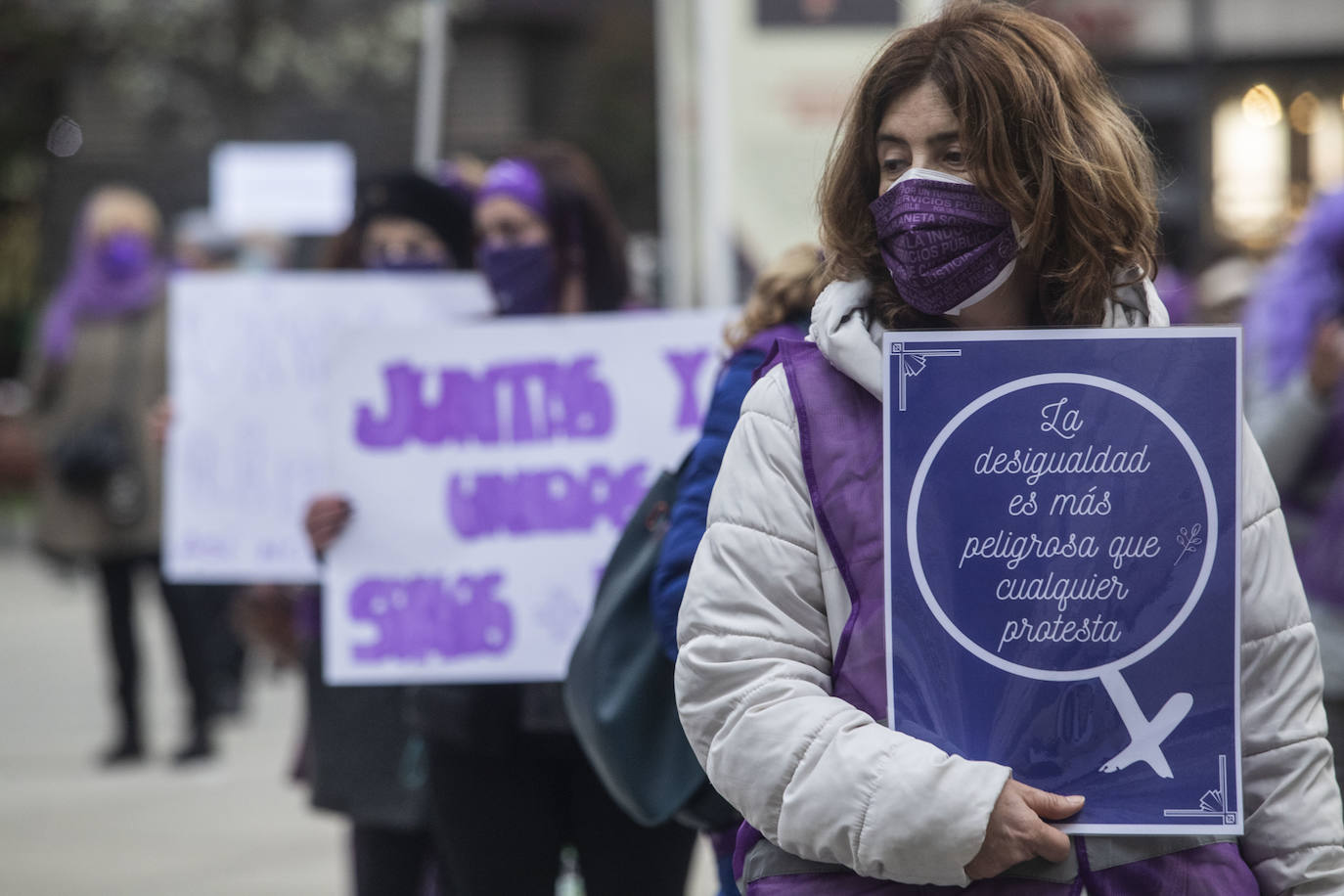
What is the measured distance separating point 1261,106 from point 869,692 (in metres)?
12.3

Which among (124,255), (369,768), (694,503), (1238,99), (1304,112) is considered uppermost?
(1238,99)

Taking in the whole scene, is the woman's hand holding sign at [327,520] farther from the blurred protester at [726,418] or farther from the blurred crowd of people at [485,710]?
the blurred protester at [726,418]

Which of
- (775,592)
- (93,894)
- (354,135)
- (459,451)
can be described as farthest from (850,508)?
(354,135)

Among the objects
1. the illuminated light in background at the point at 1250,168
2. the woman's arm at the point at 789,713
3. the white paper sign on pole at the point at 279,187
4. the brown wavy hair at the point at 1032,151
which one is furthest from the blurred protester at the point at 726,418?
the white paper sign on pole at the point at 279,187

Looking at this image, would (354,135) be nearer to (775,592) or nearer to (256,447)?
(256,447)

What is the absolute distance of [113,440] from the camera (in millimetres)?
7746

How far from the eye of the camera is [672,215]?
11.4m

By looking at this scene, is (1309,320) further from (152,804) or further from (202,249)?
(202,249)

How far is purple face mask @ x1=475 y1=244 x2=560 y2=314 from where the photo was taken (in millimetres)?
3748

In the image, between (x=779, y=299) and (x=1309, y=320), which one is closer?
(x=779, y=299)

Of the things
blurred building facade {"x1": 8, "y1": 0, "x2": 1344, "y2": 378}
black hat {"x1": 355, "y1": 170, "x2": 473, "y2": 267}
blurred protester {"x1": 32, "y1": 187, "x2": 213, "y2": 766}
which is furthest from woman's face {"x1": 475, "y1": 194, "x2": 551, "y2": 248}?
blurred protester {"x1": 32, "y1": 187, "x2": 213, "y2": 766}

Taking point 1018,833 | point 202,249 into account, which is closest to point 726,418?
point 1018,833

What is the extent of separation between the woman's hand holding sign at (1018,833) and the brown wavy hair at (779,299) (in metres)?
1.04

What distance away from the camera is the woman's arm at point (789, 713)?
5.88ft
